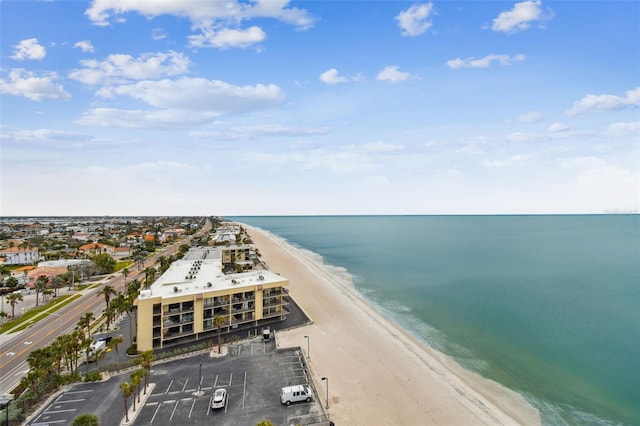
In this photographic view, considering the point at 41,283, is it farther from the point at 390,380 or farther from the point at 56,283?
the point at 390,380

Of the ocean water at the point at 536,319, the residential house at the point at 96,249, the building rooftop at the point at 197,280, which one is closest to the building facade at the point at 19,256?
the residential house at the point at 96,249

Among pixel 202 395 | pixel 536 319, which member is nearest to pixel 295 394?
pixel 202 395

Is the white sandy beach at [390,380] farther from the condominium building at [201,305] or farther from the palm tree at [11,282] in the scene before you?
the palm tree at [11,282]

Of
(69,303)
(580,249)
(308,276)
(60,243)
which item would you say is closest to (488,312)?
(308,276)

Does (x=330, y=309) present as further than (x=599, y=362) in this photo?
Yes

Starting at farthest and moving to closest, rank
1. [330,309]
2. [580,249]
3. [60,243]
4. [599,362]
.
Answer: [580,249]
[60,243]
[330,309]
[599,362]

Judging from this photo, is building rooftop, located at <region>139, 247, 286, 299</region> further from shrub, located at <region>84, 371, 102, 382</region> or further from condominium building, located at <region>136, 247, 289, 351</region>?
shrub, located at <region>84, 371, 102, 382</region>

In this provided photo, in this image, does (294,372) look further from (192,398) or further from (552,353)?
(552,353)
